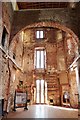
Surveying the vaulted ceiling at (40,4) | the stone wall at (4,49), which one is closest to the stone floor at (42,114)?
the stone wall at (4,49)

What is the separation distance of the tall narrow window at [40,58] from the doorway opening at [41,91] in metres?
1.49

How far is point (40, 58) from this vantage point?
1304cm

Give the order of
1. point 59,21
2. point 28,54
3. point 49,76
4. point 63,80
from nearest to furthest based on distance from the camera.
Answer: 1. point 59,21
2. point 63,80
3. point 49,76
4. point 28,54

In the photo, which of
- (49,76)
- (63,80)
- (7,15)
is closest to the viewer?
(7,15)

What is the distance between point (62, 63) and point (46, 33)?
12.1 feet

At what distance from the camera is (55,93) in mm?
11664

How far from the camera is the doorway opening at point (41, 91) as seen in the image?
1183cm

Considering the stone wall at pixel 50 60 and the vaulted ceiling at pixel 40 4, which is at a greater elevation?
the vaulted ceiling at pixel 40 4

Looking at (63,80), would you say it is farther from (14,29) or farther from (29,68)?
(14,29)

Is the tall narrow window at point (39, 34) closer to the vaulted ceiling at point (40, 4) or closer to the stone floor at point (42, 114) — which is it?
the vaulted ceiling at point (40, 4)

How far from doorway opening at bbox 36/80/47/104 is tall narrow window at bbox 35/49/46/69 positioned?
1.49 metres

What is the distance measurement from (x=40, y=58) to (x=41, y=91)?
312 cm

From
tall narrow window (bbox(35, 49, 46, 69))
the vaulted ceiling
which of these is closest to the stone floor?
tall narrow window (bbox(35, 49, 46, 69))

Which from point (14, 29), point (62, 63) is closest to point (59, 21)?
point (14, 29)
